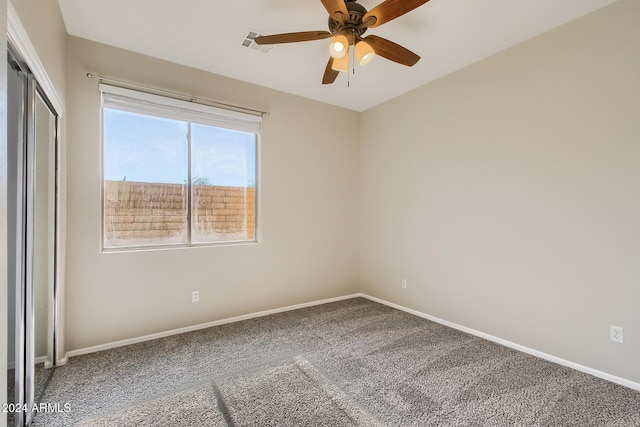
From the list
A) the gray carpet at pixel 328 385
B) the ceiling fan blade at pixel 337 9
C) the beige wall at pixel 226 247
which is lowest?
the gray carpet at pixel 328 385

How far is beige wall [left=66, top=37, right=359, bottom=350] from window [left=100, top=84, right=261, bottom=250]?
122 millimetres

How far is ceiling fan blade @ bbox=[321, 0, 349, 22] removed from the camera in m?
1.71

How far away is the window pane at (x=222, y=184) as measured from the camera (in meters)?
3.21

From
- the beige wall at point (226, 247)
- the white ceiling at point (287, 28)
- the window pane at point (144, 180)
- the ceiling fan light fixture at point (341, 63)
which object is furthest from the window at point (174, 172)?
the ceiling fan light fixture at point (341, 63)

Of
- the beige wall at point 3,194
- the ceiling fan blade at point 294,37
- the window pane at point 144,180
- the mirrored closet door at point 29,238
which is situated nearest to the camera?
the beige wall at point 3,194

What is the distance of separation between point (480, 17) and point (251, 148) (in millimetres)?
2561

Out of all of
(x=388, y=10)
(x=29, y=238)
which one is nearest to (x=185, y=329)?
(x=29, y=238)

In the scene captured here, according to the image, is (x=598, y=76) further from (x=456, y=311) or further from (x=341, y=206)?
(x=341, y=206)

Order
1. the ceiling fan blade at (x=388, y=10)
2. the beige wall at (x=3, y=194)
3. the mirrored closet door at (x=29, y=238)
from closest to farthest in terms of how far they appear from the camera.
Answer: the beige wall at (x=3, y=194), the mirrored closet door at (x=29, y=238), the ceiling fan blade at (x=388, y=10)

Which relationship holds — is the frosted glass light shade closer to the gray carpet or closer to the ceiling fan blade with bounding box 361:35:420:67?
the ceiling fan blade with bounding box 361:35:420:67

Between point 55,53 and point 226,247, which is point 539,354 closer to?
point 226,247

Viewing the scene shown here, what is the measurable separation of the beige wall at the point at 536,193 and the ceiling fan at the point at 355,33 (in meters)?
1.20

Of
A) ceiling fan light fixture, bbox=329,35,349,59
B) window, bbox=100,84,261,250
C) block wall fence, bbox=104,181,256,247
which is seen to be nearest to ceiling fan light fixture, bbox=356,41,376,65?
ceiling fan light fixture, bbox=329,35,349,59

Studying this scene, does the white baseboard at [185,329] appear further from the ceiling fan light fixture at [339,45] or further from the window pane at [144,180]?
the ceiling fan light fixture at [339,45]
